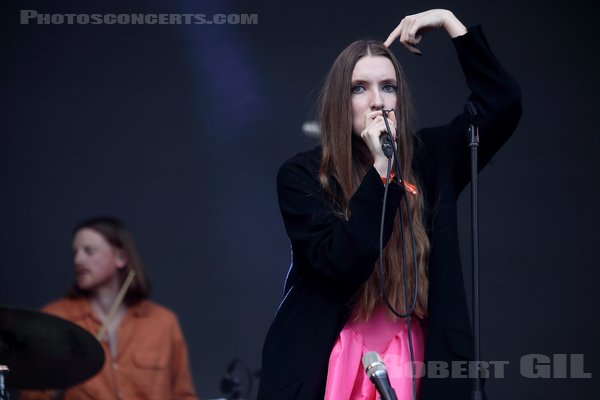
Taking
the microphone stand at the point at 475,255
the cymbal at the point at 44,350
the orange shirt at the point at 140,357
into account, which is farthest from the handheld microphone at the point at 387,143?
the orange shirt at the point at 140,357

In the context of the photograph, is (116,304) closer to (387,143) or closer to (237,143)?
(237,143)

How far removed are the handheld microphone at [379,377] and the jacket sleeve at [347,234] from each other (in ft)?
1.35

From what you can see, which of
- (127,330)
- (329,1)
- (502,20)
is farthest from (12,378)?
(502,20)

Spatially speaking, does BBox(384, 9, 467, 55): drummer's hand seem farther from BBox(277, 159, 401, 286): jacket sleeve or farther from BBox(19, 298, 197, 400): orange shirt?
BBox(19, 298, 197, 400): orange shirt

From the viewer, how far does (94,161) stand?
4090mm

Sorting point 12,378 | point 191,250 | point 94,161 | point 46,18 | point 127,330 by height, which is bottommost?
point 12,378

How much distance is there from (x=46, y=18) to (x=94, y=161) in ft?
2.00

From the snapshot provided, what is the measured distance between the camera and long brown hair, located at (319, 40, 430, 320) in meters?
2.48

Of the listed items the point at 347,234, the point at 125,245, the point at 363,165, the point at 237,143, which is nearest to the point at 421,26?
the point at 363,165

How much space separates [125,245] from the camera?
4.04 metres

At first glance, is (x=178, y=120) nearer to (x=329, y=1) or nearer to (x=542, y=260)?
(x=329, y=1)

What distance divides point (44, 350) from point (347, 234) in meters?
1.48

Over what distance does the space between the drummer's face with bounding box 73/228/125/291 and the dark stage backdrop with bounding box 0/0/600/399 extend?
5 centimetres

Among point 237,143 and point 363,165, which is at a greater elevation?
point 237,143
